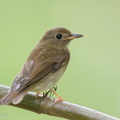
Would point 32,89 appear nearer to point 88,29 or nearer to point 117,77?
point 117,77

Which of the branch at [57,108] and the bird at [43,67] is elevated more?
the bird at [43,67]

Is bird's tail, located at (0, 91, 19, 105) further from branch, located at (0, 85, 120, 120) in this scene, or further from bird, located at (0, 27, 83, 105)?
branch, located at (0, 85, 120, 120)

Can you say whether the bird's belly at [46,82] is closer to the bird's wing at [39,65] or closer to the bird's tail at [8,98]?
the bird's wing at [39,65]

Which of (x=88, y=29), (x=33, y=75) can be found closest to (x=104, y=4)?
(x=88, y=29)

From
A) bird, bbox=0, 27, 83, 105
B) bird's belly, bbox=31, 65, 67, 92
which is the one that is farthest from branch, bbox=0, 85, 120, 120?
bird's belly, bbox=31, 65, 67, 92

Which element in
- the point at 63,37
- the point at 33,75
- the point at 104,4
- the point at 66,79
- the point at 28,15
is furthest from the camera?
the point at 104,4

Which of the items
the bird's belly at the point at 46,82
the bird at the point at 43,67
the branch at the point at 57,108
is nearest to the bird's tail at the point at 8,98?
the bird at the point at 43,67

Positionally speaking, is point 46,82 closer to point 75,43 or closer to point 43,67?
point 43,67
